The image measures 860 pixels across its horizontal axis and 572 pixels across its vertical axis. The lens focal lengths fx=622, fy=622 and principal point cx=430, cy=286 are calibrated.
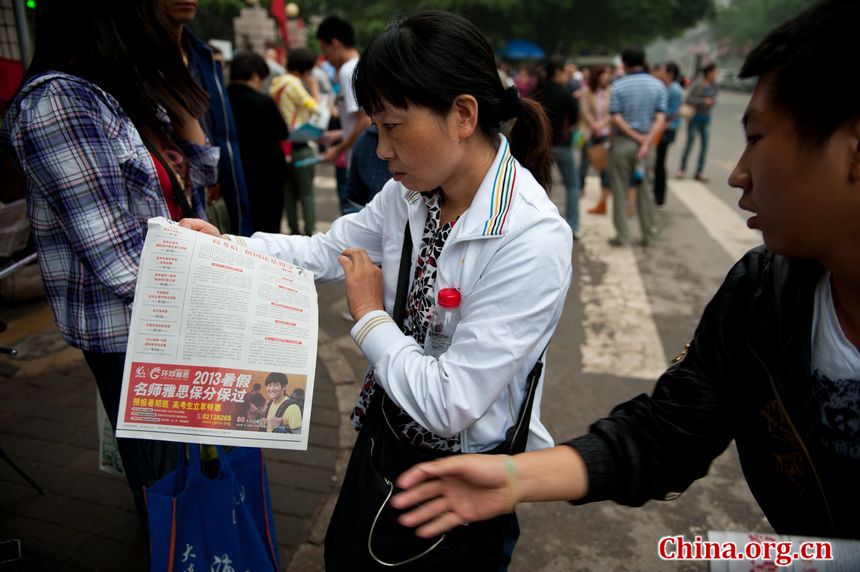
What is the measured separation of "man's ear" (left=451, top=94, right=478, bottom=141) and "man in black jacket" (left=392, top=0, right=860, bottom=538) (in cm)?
56

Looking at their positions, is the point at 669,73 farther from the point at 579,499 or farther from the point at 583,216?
the point at 579,499

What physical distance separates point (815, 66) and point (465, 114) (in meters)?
0.69

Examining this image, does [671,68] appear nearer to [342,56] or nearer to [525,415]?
[342,56]

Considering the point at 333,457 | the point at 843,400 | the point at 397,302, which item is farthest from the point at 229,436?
the point at 333,457

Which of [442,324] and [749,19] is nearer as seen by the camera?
[442,324]

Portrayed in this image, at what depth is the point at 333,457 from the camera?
10.4 feet

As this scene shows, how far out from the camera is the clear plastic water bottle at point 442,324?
1.42m

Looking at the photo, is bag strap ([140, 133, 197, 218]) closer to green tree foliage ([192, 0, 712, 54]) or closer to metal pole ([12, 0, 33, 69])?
metal pole ([12, 0, 33, 69])

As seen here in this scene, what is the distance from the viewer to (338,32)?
5258 mm

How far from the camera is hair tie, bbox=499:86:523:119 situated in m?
1.53

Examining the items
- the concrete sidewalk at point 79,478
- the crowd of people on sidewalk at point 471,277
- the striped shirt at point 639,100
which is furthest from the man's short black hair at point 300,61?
the crowd of people on sidewalk at point 471,277

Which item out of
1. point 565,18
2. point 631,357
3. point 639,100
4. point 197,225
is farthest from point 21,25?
point 565,18

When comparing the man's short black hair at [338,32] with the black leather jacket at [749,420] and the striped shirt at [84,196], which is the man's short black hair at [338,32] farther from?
the black leather jacket at [749,420]

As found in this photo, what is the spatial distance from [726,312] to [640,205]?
6236 millimetres
